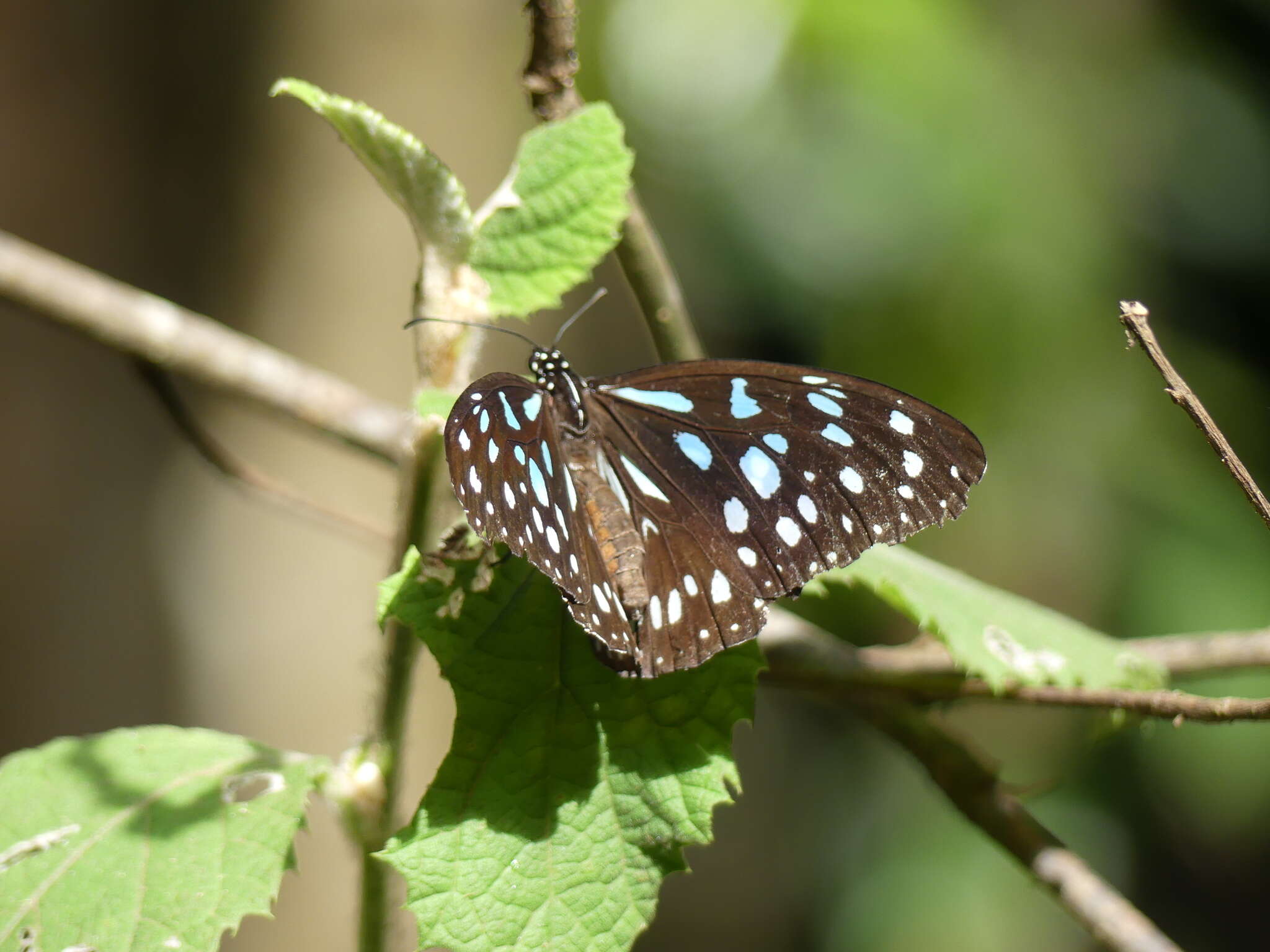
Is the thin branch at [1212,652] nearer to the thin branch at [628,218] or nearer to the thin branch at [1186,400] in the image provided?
the thin branch at [1186,400]

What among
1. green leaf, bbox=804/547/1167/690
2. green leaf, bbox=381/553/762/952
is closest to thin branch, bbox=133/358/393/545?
green leaf, bbox=381/553/762/952

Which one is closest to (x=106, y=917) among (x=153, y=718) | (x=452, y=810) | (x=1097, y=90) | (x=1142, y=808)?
(x=452, y=810)

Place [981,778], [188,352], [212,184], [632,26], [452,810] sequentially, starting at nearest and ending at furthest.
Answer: [452,810] < [981,778] < [188,352] < [632,26] < [212,184]

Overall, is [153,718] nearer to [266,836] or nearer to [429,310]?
[266,836]

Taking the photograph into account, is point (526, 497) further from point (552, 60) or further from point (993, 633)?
A: point (993, 633)

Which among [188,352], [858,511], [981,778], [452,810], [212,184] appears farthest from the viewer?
[212,184]

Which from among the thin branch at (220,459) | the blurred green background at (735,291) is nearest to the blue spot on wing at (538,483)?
the thin branch at (220,459)

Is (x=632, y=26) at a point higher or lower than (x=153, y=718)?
higher

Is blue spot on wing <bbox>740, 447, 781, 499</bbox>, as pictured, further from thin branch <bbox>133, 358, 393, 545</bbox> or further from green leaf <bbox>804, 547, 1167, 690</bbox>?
thin branch <bbox>133, 358, 393, 545</bbox>
